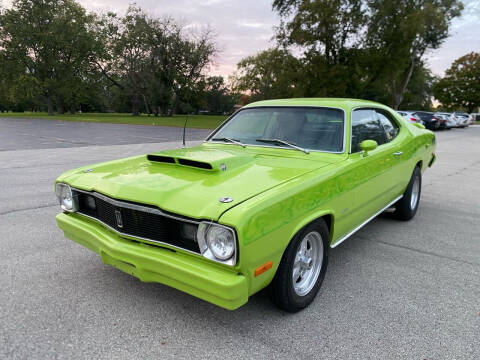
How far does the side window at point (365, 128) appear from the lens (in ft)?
10.9

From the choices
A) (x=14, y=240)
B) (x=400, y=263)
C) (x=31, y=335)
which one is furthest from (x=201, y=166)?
(x=14, y=240)

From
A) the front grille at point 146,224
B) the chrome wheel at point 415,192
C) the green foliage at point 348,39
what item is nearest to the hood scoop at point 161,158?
the front grille at point 146,224

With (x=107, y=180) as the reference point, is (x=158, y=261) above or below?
below

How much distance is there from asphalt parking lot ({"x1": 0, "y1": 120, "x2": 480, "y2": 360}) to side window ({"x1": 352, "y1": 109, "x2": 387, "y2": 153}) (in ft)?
3.77

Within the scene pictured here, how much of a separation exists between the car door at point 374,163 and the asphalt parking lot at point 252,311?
563 mm

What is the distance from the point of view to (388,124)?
13.9 ft

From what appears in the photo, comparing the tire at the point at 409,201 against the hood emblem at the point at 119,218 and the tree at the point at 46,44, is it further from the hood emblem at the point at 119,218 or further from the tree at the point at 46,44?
the tree at the point at 46,44

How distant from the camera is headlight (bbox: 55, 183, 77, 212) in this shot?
282 centimetres

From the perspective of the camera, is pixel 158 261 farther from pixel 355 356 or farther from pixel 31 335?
pixel 355 356

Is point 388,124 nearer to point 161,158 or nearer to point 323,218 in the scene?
point 323,218

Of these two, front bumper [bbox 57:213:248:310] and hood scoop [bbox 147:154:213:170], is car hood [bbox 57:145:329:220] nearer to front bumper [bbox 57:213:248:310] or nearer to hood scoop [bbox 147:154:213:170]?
hood scoop [bbox 147:154:213:170]

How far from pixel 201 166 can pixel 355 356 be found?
5.42 ft

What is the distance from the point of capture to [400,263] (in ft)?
11.1

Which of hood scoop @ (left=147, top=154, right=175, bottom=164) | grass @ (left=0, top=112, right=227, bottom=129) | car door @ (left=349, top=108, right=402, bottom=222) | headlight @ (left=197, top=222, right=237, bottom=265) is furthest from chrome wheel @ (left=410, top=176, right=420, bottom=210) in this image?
grass @ (left=0, top=112, right=227, bottom=129)
